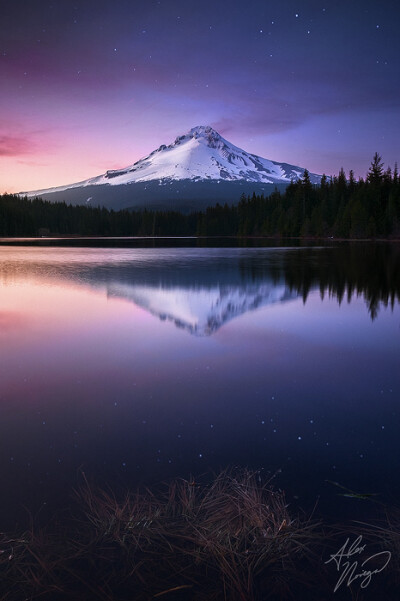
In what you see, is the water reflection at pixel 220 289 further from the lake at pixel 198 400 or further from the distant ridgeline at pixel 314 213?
the distant ridgeline at pixel 314 213

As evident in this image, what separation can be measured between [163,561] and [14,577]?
125 cm

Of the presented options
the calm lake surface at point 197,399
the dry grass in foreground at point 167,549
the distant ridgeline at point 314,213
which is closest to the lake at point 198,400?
the calm lake surface at point 197,399

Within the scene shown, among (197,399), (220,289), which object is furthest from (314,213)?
(197,399)

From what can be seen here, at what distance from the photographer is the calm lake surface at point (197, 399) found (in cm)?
476

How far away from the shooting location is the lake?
473 cm

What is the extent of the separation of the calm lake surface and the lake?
25 mm
